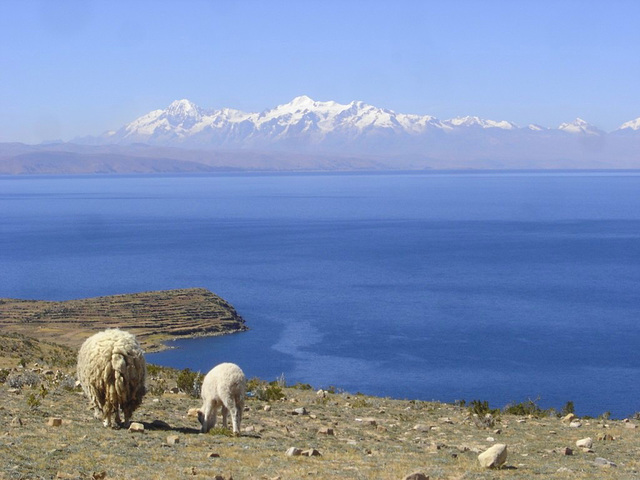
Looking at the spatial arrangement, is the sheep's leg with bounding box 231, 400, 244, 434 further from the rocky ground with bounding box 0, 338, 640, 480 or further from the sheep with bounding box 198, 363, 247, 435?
the rocky ground with bounding box 0, 338, 640, 480

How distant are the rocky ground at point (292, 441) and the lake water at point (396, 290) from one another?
2631 cm

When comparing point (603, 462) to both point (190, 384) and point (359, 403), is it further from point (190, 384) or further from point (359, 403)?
point (190, 384)

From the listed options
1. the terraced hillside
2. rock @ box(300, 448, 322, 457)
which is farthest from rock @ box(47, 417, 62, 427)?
the terraced hillside

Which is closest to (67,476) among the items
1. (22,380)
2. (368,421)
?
(368,421)

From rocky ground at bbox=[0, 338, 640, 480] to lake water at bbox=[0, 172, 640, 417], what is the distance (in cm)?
2631

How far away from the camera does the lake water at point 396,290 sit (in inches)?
2021

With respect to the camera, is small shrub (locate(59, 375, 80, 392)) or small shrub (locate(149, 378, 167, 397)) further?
small shrub (locate(149, 378, 167, 397))

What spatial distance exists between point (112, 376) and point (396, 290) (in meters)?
70.5

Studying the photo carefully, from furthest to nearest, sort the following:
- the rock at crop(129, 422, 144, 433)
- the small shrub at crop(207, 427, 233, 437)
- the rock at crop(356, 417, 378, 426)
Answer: the rock at crop(356, 417, 378, 426), the small shrub at crop(207, 427, 233, 437), the rock at crop(129, 422, 144, 433)

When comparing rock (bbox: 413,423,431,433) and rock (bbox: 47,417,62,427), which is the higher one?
rock (bbox: 47,417,62,427)

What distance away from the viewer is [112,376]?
13.3m

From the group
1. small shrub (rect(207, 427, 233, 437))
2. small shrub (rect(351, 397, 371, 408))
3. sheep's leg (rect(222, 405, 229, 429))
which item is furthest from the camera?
small shrub (rect(351, 397, 371, 408))

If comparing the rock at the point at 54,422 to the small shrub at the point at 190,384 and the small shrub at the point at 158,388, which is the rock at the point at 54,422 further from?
the small shrub at the point at 190,384

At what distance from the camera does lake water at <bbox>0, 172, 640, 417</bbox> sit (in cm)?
5134
